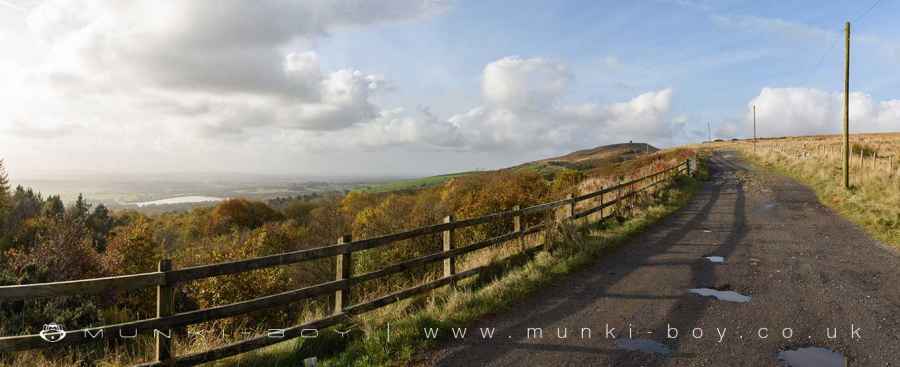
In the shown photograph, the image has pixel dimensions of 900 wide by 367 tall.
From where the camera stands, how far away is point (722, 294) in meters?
6.93

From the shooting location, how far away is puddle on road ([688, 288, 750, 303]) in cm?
668

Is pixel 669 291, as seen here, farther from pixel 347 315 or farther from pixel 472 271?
pixel 347 315

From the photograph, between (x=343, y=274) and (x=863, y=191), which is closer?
(x=343, y=274)

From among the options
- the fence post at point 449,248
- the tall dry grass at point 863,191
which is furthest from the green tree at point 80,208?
the tall dry grass at point 863,191

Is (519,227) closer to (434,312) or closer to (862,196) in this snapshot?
(434,312)

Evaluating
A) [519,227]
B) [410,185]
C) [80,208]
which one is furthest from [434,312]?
[410,185]

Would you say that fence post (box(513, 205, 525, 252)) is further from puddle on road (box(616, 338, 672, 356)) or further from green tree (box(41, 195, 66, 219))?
green tree (box(41, 195, 66, 219))

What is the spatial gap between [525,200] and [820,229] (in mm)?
10033

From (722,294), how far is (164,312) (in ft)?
24.5

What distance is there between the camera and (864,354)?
15.6 ft

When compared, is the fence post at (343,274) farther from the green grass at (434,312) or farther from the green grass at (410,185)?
the green grass at (410,185)

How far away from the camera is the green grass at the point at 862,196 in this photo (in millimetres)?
12078

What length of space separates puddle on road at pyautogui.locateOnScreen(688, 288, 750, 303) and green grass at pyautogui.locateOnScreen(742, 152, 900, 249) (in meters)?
6.47

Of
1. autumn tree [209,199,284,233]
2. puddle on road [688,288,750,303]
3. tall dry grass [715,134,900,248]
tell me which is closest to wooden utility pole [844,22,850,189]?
tall dry grass [715,134,900,248]
